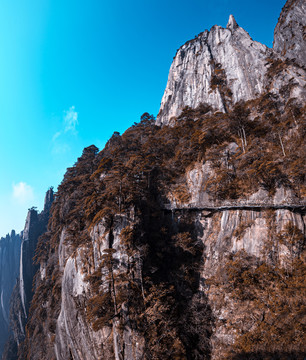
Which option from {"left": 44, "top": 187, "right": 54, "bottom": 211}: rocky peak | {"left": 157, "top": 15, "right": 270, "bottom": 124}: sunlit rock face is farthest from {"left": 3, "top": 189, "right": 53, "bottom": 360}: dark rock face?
{"left": 157, "top": 15, "right": 270, "bottom": 124}: sunlit rock face

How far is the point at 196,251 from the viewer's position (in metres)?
17.7

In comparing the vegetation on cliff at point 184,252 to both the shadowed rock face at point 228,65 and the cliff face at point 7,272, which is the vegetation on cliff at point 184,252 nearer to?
the shadowed rock face at point 228,65

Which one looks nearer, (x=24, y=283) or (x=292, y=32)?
(x=292, y=32)

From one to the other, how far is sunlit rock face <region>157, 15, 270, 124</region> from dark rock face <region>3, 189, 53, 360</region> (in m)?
61.2

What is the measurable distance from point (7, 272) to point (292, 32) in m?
125

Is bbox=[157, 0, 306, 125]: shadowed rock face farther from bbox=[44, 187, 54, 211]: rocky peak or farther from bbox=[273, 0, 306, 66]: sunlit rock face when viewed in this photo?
bbox=[44, 187, 54, 211]: rocky peak

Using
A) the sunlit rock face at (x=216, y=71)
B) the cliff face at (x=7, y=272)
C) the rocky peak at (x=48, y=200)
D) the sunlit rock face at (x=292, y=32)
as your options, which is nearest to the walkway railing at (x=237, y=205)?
the sunlit rock face at (x=216, y=71)

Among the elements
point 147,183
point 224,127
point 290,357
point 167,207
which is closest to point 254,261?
point 290,357

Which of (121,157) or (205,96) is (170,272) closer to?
(121,157)

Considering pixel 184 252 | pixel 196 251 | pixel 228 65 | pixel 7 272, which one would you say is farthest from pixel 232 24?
pixel 7 272

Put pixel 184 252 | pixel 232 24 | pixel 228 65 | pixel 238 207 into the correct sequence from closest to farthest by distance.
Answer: pixel 238 207 < pixel 184 252 < pixel 228 65 < pixel 232 24

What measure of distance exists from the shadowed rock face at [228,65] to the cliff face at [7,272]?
9070 centimetres

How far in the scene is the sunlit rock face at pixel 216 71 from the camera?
34.9m

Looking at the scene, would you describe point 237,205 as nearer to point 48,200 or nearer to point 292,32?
point 292,32
